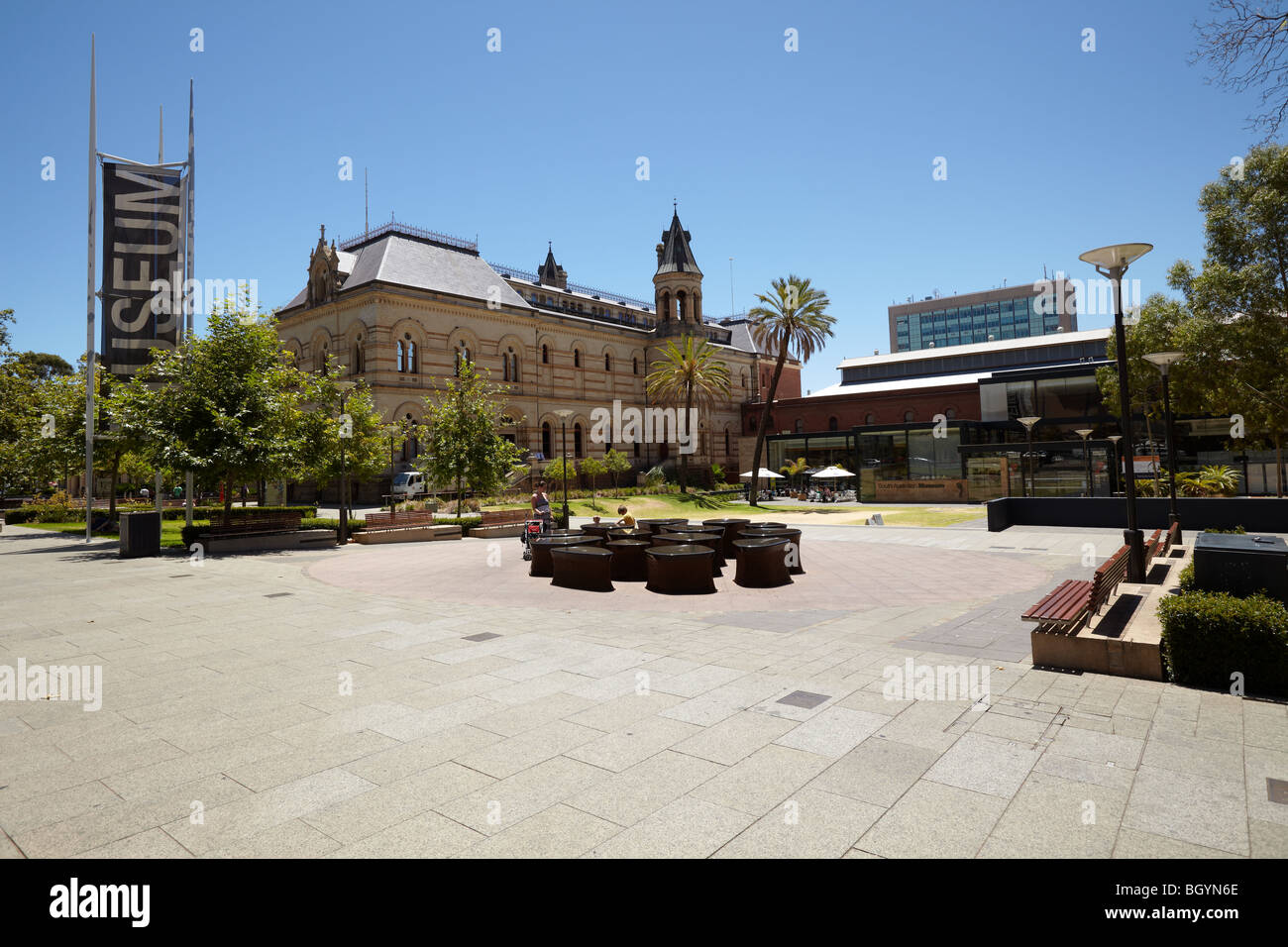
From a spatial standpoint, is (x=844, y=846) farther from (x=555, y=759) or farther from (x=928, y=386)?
(x=928, y=386)

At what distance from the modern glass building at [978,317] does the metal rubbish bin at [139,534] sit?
13134cm

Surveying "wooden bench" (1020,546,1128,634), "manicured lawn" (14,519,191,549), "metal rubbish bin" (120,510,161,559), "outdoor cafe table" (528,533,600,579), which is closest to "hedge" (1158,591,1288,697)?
"wooden bench" (1020,546,1128,634)

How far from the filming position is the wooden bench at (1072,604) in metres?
7.11

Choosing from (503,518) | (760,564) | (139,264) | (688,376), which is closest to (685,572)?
(760,564)

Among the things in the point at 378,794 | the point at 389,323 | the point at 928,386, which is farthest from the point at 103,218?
the point at 928,386

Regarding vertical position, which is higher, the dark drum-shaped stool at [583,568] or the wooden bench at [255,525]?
the wooden bench at [255,525]

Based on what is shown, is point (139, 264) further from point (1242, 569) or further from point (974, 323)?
point (974, 323)

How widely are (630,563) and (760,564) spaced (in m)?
2.61

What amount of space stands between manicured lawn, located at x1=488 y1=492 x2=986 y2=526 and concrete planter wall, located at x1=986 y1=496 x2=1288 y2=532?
2.50 m

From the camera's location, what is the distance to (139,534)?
1877 cm

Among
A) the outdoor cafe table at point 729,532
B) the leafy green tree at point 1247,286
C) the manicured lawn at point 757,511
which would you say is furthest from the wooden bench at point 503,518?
the leafy green tree at point 1247,286

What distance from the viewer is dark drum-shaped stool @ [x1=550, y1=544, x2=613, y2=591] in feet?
40.5

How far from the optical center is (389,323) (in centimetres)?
3841

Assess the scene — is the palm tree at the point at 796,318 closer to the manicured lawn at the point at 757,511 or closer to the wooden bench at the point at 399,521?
the manicured lawn at the point at 757,511
